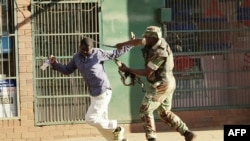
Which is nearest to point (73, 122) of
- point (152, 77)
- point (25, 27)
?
point (25, 27)

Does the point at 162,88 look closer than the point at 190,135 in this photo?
Yes

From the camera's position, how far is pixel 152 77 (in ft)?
28.4

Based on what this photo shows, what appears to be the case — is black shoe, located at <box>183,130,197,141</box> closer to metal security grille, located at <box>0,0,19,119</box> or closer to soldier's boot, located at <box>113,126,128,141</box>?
soldier's boot, located at <box>113,126,128,141</box>

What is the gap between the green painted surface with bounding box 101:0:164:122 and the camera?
10.8 m

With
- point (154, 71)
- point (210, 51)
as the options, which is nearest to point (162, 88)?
point (154, 71)

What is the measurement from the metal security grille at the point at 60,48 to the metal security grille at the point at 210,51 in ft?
4.98

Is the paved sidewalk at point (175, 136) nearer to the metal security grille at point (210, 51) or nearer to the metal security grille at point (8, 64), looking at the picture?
the metal security grille at point (210, 51)

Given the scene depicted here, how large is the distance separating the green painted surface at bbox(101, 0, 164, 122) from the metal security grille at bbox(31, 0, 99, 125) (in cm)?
23

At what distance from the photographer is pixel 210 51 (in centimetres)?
1131

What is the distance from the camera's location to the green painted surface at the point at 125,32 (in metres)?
10.8

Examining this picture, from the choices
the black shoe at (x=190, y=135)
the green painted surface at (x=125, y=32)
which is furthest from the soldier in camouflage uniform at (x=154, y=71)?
the green painted surface at (x=125, y=32)

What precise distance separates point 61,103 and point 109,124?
7.17 ft

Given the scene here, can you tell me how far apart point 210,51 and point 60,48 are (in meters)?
2.68

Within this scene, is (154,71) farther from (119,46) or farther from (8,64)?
(8,64)
